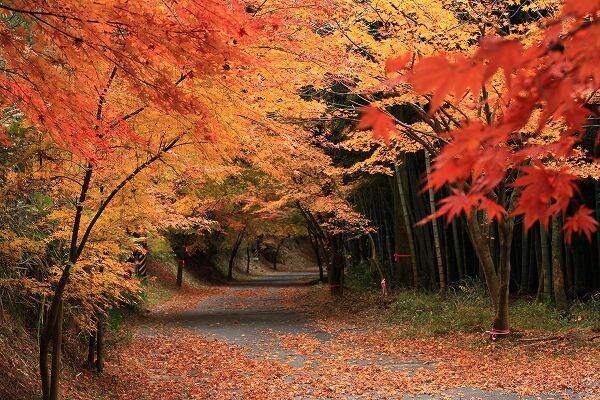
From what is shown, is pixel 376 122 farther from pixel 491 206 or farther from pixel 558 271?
pixel 558 271

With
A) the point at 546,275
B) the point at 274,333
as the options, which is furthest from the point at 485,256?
the point at 274,333

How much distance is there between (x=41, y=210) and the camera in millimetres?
5789

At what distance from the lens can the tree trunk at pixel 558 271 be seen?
1057cm

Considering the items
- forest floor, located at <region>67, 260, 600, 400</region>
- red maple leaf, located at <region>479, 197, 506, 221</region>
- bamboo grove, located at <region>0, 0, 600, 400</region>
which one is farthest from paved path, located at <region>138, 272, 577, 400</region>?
red maple leaf, located at <region>479, 197, 506, 221</region>

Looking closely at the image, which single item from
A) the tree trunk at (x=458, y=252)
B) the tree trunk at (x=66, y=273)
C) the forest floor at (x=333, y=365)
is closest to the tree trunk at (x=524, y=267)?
the tree trunk at (x=458, y=252)

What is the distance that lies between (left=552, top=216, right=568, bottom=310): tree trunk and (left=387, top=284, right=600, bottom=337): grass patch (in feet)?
0.68

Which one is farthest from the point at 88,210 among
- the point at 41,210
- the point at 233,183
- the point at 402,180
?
the point at 233,183

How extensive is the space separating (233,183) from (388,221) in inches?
216

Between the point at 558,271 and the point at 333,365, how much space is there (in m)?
5.18

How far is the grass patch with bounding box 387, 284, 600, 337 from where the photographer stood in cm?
974

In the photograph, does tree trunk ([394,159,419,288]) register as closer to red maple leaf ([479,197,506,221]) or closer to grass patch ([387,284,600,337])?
grass patch ([387,284,600,337])

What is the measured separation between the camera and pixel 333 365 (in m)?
8.27

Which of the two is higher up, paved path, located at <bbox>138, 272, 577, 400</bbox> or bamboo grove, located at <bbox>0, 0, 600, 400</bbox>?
bamboo grove, located at <bbox>0, 0, 600, 400</bbox>

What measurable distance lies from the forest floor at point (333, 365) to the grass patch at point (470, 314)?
1.44 feet
